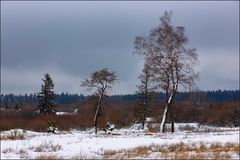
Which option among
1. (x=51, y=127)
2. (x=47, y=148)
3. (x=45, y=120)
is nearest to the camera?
(x=47, y=148)

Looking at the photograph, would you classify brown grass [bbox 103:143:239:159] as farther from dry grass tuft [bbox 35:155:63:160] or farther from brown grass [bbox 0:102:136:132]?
brown grass [bbox 0:102:136:132]

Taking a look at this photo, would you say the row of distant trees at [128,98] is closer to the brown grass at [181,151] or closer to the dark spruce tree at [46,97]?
the dark spruce tree at [46,97]

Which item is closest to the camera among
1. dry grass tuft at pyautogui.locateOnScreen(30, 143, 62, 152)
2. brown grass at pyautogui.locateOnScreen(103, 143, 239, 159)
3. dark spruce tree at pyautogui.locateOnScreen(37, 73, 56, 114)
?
brown grass at pyautogui.locateOnScreen(103, 143, 239, 159)

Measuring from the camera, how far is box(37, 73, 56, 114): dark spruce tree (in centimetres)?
3622

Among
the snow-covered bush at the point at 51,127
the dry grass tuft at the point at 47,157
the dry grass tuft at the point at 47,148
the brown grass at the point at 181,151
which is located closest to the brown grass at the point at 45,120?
the snow-covered bush at the point at 51,127

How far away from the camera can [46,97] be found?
3662 centimetres

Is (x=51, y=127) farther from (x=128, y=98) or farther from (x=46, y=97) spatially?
(x=128, y=98)

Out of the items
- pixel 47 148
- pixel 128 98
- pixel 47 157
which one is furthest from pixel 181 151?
pixel 128 98

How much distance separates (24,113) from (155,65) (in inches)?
447

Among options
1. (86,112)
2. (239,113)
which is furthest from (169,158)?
(239,113)

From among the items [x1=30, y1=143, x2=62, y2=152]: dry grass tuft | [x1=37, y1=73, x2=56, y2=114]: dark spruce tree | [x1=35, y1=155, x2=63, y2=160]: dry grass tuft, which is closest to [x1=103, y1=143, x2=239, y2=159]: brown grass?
[x1=35, y1=155, x2=63, y2=160]: dry grass tuft

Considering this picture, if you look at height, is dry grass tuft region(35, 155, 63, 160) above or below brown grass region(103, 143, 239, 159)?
below

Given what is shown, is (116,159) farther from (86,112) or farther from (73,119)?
(86,112)

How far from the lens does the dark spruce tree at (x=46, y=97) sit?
1426 inches
